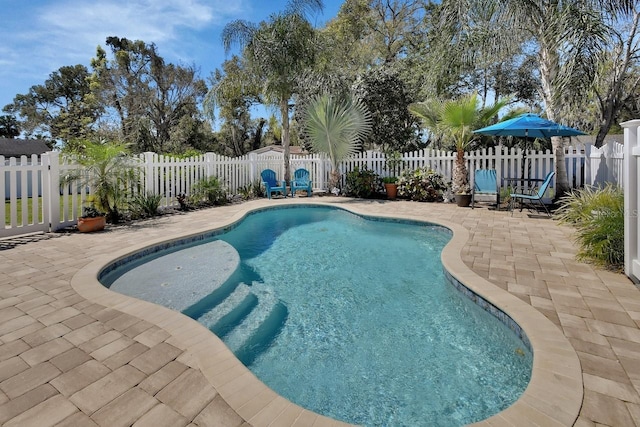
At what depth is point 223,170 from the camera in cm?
1070

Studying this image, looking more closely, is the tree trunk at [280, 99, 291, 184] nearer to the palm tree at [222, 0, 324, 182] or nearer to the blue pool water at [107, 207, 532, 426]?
the palm tree at [222, 0, 324, 182]

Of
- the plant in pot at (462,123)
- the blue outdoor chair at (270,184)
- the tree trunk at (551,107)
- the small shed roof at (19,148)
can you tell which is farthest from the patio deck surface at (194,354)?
the small shed roof at (19,148)

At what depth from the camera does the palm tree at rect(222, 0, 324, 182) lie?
1105 centimetres

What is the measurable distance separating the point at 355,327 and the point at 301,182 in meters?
9.11

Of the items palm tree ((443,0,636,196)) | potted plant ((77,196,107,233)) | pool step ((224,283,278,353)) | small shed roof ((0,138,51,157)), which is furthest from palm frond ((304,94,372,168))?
small shed roof ((0,138,51,157))

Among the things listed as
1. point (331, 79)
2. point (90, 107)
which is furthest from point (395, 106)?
point (90, 107)

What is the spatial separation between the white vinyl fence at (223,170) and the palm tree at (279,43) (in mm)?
2754

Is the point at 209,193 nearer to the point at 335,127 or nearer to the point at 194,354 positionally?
the point at 335,127

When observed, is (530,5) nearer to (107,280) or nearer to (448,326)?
(448,326)

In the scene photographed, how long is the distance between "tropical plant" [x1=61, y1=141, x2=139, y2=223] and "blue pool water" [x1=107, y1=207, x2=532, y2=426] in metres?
2.44

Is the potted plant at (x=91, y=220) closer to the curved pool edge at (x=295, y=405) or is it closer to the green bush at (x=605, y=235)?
the curved pool edge at (x=295, y=405)

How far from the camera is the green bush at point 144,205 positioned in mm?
7566

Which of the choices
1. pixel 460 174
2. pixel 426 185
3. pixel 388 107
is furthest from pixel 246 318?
pixel 388 107

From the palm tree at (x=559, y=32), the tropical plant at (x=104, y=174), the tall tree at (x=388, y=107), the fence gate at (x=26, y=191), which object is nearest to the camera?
the fence gate at (x=26, y=191)
